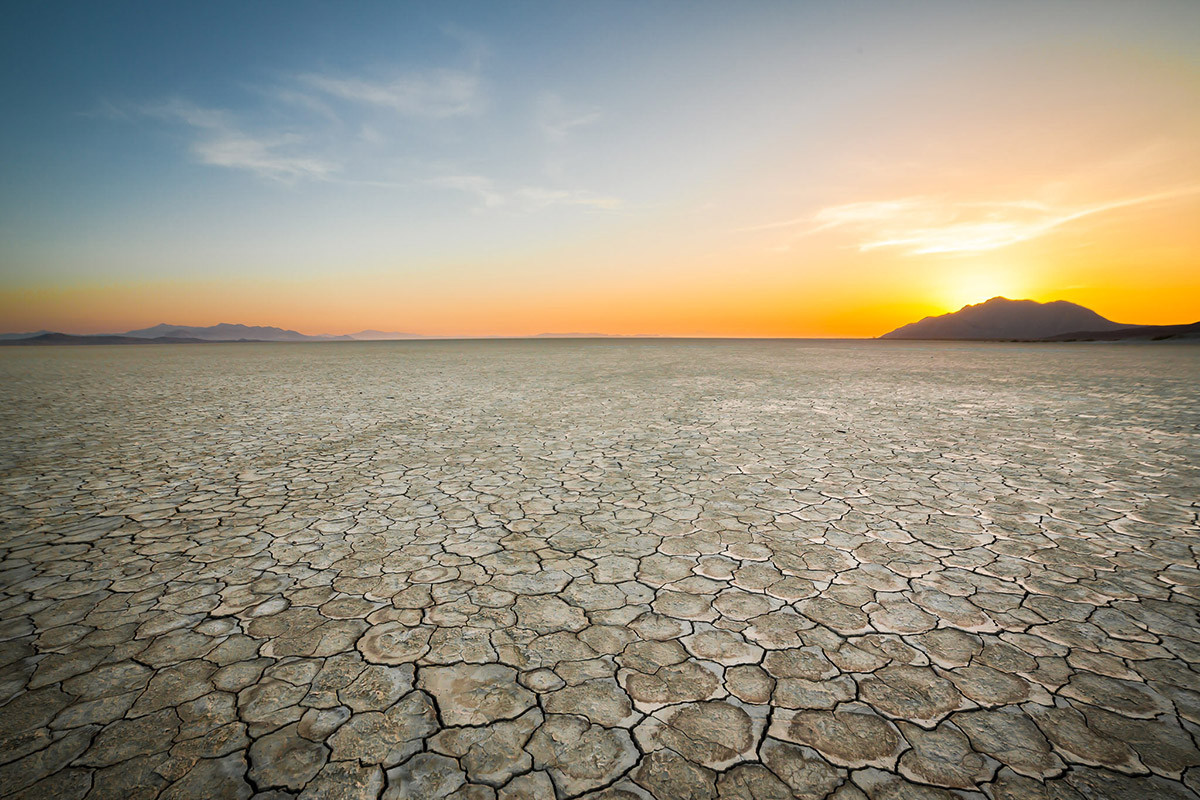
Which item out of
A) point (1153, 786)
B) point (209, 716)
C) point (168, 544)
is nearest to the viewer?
point (1153, 786)

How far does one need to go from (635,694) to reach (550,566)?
119 cm

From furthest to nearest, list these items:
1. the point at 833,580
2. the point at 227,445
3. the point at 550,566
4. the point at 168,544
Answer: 1. the point at 227,445
2. the point at 168,544
3. the point at 550,566
4. the point at 833,580

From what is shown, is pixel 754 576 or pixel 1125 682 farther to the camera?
pixel 754 576

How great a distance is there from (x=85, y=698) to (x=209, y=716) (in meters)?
0.57

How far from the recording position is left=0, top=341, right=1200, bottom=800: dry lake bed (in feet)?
5.29

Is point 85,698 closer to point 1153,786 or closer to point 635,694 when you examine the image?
point 635,694

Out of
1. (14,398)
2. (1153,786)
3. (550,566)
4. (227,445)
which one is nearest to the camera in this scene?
(1153,786)

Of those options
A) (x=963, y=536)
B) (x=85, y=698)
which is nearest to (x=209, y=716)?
(x=85, y=698)

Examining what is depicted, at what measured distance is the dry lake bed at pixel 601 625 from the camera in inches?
63.5

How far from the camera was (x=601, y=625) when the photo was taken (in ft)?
7.86

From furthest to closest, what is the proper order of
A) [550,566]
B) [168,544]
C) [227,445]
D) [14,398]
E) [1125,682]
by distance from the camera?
[14,398] → [227,445] → [168,544] → [550,566] → [1125,682]

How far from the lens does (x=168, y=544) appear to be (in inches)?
131

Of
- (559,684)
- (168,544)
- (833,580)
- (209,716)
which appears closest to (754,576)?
(833,580)

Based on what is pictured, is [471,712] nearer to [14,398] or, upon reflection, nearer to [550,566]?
[550,566]
